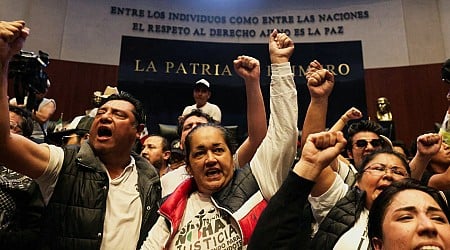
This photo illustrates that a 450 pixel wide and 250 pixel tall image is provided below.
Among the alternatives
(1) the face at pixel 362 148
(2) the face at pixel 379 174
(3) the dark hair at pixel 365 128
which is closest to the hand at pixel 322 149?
(2) the face at pixel 379 174

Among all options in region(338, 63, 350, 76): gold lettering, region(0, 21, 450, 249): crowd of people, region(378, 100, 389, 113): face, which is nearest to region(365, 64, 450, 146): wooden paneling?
region(338, 63, 350, 76): gold lettering

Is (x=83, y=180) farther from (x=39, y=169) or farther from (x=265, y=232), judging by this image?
(x=265, y=232)

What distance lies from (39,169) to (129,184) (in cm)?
36

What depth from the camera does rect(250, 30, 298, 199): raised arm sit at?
4.50ft

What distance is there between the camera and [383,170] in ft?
5.42

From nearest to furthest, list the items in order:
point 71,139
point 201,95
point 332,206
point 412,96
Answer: point 332,206, point 71,139, point 201,95, point 412,96

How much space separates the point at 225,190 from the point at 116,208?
0.44 meters

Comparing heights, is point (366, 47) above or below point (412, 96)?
above

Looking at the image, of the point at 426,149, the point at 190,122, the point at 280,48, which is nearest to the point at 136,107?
the point at 190,122

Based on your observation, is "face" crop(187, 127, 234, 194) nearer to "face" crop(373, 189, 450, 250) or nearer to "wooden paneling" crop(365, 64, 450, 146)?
"face" crop(373, 189, 450, 250)

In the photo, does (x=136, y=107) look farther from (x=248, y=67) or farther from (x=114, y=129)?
(x=248, y=67)

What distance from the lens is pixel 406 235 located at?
3.76 ft

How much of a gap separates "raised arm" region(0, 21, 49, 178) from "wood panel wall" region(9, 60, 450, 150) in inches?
206

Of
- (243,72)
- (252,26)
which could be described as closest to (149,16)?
(252,26)
